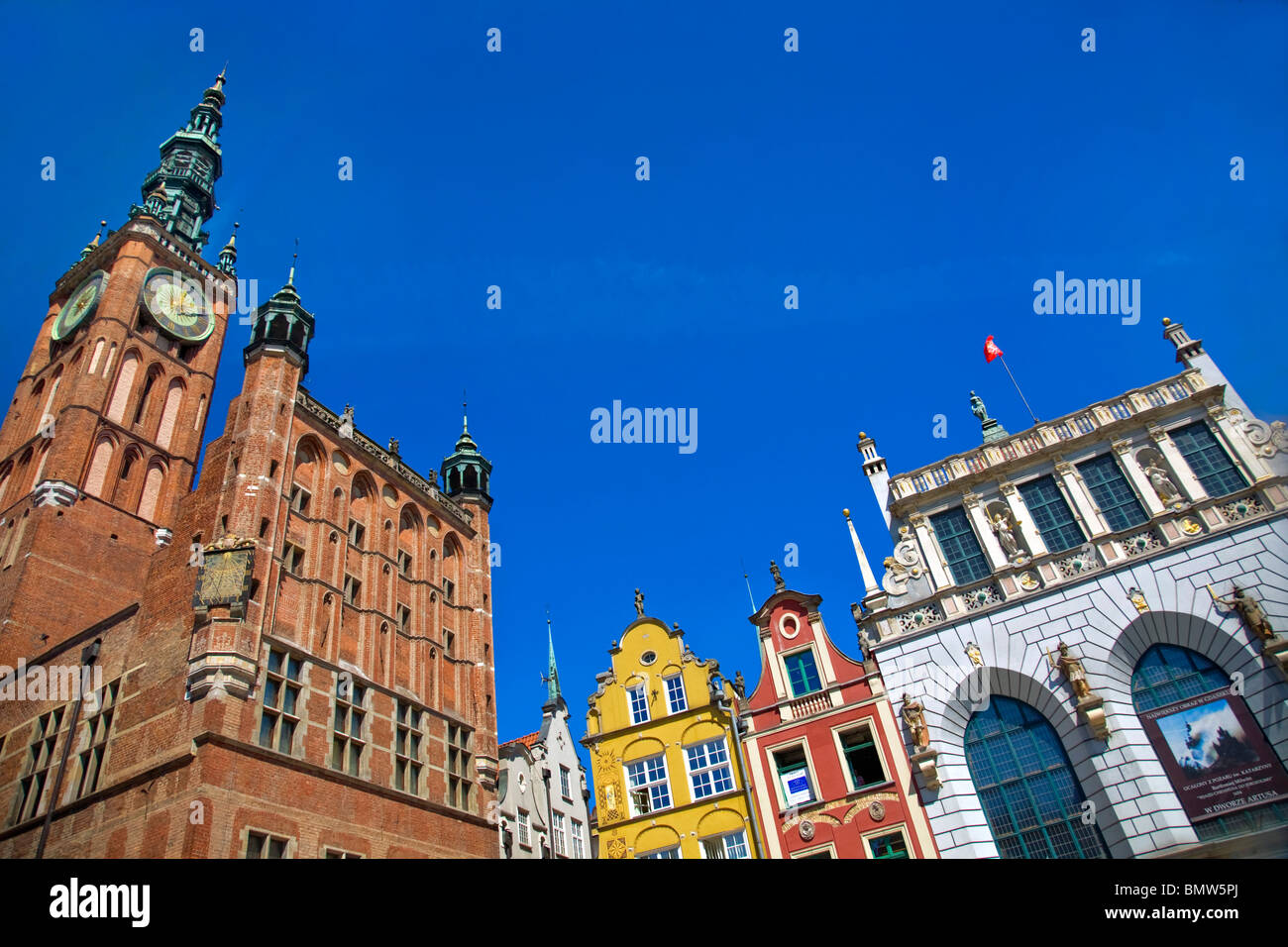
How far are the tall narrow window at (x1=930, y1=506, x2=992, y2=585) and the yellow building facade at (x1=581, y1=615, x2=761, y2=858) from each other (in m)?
9.01

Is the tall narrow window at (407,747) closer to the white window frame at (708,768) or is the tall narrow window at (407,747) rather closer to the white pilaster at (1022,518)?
the white window frame at (708,768)

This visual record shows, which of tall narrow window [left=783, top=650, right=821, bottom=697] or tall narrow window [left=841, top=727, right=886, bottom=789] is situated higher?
tall narrow window [left=783, top=650, right=821, bottom=697]

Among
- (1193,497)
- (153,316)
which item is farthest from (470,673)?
(153,316)

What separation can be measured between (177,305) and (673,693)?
140 ft

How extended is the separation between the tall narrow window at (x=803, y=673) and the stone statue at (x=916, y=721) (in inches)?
140

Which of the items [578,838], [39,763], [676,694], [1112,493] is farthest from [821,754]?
[39,763]

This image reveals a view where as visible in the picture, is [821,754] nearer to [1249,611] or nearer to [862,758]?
[862,758]

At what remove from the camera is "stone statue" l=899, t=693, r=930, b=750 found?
23770 mm

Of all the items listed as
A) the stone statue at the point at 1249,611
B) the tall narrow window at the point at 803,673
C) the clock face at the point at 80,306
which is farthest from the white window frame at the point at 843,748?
the clock face at the point at 80,306

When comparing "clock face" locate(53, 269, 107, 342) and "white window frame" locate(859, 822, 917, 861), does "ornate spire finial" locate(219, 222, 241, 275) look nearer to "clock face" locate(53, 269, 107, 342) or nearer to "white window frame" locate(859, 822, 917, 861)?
"clock face" locate(53, 269, 107, 342)

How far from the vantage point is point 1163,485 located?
24734 mm

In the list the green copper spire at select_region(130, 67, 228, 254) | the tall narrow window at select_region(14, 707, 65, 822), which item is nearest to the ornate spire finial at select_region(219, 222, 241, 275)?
the green copper spire at select_region(130, 67, 228, 254)

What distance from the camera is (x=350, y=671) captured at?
28.2 meters
